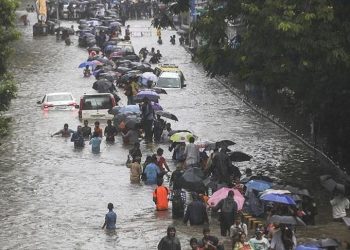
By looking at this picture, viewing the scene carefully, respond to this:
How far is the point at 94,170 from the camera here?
104 feet

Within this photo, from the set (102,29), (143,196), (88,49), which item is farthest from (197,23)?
(102,29)

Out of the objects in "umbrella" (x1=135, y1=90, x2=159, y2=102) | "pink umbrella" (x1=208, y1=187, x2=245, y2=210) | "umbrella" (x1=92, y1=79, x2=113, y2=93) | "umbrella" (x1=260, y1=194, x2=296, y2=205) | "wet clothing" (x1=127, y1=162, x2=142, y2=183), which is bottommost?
"umbrella" (x1=92, y1=79, x2=113, y2=93)

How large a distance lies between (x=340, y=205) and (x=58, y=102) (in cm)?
2185

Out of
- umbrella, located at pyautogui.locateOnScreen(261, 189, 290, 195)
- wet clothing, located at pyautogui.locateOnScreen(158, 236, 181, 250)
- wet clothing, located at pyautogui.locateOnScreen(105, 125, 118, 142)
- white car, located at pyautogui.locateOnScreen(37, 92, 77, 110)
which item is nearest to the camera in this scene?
wet clothing, located at pyautogui.locateOnScreen(158, 236, 181, 250)

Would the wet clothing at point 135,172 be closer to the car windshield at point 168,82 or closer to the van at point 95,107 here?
the van at point 95,107

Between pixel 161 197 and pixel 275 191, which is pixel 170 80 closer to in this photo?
pixel 161 197

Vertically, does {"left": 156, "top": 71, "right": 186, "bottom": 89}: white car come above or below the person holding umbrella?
below

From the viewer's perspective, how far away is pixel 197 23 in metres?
29.5

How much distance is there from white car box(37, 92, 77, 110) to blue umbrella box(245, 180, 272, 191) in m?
19.8

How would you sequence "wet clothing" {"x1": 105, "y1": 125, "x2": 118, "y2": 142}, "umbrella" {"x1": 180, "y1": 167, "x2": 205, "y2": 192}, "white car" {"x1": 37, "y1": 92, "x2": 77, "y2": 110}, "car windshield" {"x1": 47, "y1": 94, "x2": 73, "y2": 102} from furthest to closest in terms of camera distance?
"car windshield" {"x1": 47, "y1": 94, "x2": 73, "y2": 102}, "white car" {"x1": 37, "y1": 92, "x2": 77, "y2": 110}, "wet clothing" {"x1": 105, "y1": 125, "x2": 118, "y2": 142}, "umbrella" {"x1": 180, "y1": 167, "x2": 205, "y2": 192}

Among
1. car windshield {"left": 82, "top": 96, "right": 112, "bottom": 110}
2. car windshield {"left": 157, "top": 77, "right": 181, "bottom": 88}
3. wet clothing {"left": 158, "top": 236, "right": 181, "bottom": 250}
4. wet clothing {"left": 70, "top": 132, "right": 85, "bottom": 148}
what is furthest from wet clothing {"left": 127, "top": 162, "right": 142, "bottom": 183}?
car windshield {"left": 157, "top": 77, "right": 181, "bottom": 88}

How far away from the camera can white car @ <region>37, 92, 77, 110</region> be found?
44.0 m

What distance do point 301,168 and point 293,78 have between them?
10.6 feet

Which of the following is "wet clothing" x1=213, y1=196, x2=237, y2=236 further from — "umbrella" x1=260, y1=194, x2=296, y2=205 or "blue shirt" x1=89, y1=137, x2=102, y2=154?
"blue shirt" x1=89, y1=137, x2=102, y2=154
